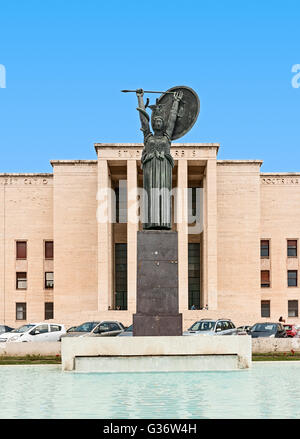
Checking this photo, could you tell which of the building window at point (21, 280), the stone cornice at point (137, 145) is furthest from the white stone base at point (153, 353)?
the building window at point (21, 280)

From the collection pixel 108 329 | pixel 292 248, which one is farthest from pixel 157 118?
pixel 292 248

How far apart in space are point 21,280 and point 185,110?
38715 mm

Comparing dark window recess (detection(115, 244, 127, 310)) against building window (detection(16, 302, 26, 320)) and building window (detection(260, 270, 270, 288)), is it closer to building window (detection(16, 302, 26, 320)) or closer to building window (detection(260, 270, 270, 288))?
building window (detection(16, 302, 26, 320))

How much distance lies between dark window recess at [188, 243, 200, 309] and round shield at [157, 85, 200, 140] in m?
37.2

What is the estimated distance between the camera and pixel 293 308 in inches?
2098

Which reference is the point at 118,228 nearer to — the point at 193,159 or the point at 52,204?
the point at 52,204

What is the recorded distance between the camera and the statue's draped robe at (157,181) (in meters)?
16.2

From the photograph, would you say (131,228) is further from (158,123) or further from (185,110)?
(158,123)

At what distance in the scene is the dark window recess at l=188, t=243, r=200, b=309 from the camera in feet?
175

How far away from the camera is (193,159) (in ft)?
159

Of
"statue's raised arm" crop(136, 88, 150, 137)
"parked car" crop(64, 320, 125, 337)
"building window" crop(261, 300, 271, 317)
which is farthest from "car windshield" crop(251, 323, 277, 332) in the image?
"building window" crop(261, 300, 271, 317)

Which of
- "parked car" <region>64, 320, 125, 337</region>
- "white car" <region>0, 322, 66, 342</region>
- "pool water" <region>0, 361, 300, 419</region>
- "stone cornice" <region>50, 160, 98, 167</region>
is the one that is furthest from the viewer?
"stone cornice" <region>50, 160, 98, 167</region>
